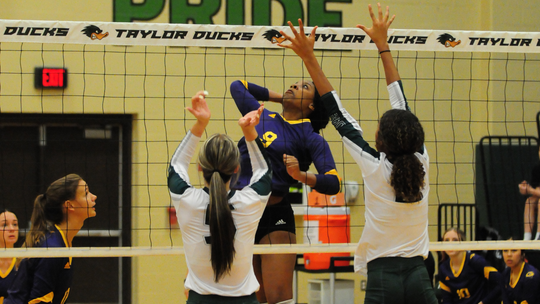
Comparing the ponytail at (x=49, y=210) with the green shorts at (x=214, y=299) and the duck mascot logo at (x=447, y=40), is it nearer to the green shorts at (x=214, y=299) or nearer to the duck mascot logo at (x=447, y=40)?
the green shorts at (x=214, y=299)

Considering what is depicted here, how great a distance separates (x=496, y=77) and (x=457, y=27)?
2.75ft

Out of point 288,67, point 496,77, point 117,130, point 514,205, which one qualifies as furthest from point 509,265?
point 117,130

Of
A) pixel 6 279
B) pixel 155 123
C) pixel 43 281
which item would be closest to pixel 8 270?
pixel 6 279

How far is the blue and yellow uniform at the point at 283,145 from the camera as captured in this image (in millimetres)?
3895

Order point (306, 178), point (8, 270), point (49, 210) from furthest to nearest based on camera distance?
point (8, 270), point (49, 210), point (306, 178)

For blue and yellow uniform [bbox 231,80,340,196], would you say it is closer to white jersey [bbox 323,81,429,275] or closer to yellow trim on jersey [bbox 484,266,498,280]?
white jersey [bbox 323,81,429,275]

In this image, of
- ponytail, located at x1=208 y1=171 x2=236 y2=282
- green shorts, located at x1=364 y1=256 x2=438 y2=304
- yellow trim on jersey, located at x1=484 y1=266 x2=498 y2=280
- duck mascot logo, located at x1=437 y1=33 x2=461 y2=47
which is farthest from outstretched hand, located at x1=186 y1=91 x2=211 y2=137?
yellow trim on jersey, located at x1=484 y1=266 x2=498 y2=280

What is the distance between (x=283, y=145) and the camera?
397cm

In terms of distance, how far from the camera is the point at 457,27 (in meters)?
8.35

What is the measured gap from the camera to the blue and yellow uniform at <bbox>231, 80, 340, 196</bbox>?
389 centimetres

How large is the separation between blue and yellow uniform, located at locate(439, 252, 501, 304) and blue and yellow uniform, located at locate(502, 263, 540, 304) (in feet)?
1.02

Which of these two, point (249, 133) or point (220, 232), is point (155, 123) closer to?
point (249, 133)

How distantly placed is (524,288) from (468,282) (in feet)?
1.96

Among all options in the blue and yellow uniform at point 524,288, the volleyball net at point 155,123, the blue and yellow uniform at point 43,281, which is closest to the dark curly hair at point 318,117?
the blue and yellow uniform at point 43,281
